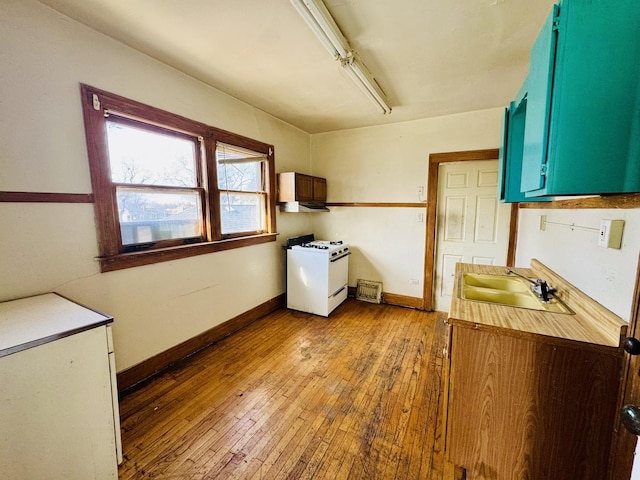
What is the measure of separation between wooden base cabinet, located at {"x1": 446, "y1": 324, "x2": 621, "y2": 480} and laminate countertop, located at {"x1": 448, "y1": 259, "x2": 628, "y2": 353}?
0.02 meters

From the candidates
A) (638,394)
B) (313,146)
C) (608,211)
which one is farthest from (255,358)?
(313,146)

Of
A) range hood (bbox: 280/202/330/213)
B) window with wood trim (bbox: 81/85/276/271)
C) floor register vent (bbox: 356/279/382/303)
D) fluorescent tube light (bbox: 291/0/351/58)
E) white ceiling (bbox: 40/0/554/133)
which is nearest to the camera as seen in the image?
fluorescent tube light (bbox: 291/0/351/58)

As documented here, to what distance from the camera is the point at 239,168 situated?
3010mm

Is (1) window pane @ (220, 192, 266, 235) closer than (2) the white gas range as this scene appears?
Yes

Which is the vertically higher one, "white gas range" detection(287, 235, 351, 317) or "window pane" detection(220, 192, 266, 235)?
"window pane" detection(220, 192, 266, 235)

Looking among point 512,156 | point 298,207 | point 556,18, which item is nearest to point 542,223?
point 512,156

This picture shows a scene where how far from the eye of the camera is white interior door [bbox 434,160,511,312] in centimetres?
322

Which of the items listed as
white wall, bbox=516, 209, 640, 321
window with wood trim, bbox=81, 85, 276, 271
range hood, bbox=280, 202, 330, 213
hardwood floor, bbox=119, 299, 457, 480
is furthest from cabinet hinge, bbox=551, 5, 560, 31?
range hood, bbox=280, 202, 330, 213

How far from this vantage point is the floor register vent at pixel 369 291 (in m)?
3.90

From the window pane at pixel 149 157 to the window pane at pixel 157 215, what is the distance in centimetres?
11

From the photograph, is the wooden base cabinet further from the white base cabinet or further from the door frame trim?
the door frame trim

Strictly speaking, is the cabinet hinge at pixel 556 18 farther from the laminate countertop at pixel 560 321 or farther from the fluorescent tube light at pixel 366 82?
the fluorescent tube light at pixel 366 82

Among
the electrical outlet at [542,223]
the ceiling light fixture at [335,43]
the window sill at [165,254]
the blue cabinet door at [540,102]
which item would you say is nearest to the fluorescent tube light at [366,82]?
the ceiling light fixture at [335,43]

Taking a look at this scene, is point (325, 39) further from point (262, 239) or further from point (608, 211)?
point (262, 239)
